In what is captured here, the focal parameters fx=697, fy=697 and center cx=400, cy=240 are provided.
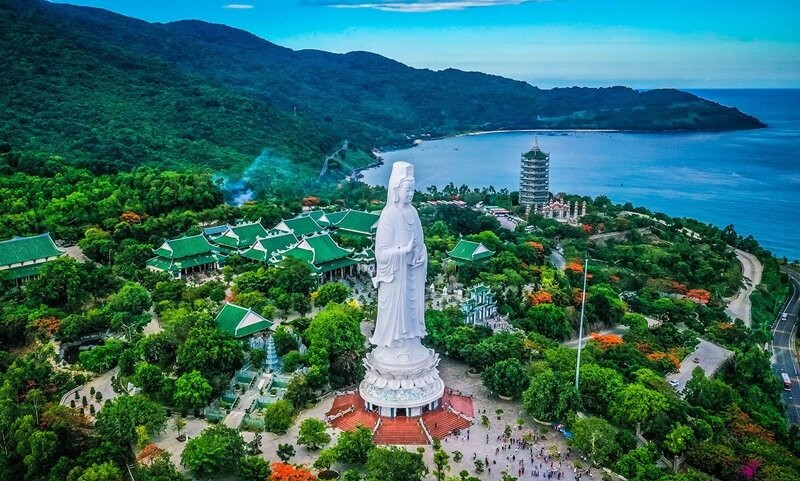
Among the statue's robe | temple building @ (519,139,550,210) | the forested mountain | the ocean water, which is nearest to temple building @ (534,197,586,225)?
temple building @ (519,139,550,210)

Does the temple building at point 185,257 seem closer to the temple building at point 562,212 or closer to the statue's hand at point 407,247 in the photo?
the statue's hand at point 407,247

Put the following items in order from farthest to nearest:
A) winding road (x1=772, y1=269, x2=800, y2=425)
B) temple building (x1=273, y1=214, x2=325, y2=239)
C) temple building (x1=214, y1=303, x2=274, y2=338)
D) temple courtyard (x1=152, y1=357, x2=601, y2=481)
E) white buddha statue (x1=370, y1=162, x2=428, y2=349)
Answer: temple building (x1=273, y1=214, x2=325, y2=239)
winding road (x1=772, y1=269, x2=800, y2=425)
temple building (x1=214, y1=303, x2=274, y2=338)
white buddha statue (x1=370, y1=162, x2=428, y2=349)
temple courtyard (x1=152, y1=357, x2=601, y2=481)

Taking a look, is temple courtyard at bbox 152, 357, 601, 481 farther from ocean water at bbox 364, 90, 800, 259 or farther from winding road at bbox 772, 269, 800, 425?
ocean water at bbox 364, 90, 800, 259

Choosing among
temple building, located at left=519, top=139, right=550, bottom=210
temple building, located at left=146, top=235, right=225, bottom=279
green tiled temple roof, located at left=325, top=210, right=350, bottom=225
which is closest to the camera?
temple building, located at left=146, top=235, right=225, bottom=279

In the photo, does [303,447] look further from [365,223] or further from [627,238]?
[627,238]

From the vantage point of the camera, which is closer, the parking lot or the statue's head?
the statue's head

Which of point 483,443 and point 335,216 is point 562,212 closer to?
point 335,216
